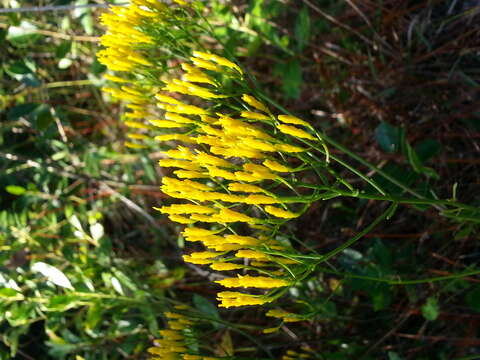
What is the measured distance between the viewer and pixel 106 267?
2.45 meters

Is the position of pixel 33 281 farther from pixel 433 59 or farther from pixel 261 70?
pixel 433 59

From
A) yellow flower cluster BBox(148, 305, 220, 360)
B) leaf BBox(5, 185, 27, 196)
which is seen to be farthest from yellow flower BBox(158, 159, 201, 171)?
leaf BBox(5, 185, 27, 196)

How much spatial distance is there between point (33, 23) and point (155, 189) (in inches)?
39.4

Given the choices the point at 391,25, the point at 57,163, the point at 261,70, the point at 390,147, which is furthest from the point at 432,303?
the point at 57,163

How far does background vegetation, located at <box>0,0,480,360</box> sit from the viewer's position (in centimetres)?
226

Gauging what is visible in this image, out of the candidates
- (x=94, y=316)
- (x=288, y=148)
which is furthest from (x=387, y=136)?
(x=94, y=316)

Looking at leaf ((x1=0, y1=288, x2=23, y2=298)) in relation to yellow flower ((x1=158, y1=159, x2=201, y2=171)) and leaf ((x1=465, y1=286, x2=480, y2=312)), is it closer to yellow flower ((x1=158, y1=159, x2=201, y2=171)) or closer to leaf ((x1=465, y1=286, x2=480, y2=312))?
yellow flower ((x1=158, y1=159, x2=201, y2=171))

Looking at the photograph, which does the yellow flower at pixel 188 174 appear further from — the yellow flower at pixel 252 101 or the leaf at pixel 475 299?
the leaf at pixel 475 299

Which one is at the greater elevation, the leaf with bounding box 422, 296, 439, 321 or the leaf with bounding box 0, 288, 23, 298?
the leaf with bounding box 422, 296, 439, 321

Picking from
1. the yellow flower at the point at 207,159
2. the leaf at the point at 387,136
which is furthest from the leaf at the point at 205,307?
the yellow flower at the point at 207,159

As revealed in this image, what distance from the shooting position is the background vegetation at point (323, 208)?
2260mm

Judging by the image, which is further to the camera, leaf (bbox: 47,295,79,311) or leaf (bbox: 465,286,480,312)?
leaf (bbox: 47,295,79,311)

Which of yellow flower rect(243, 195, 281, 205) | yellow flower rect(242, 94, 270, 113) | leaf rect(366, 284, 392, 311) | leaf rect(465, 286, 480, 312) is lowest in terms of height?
leaf rect(366, 284, 392, 311)

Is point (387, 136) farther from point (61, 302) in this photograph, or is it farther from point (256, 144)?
point (61, 302)
